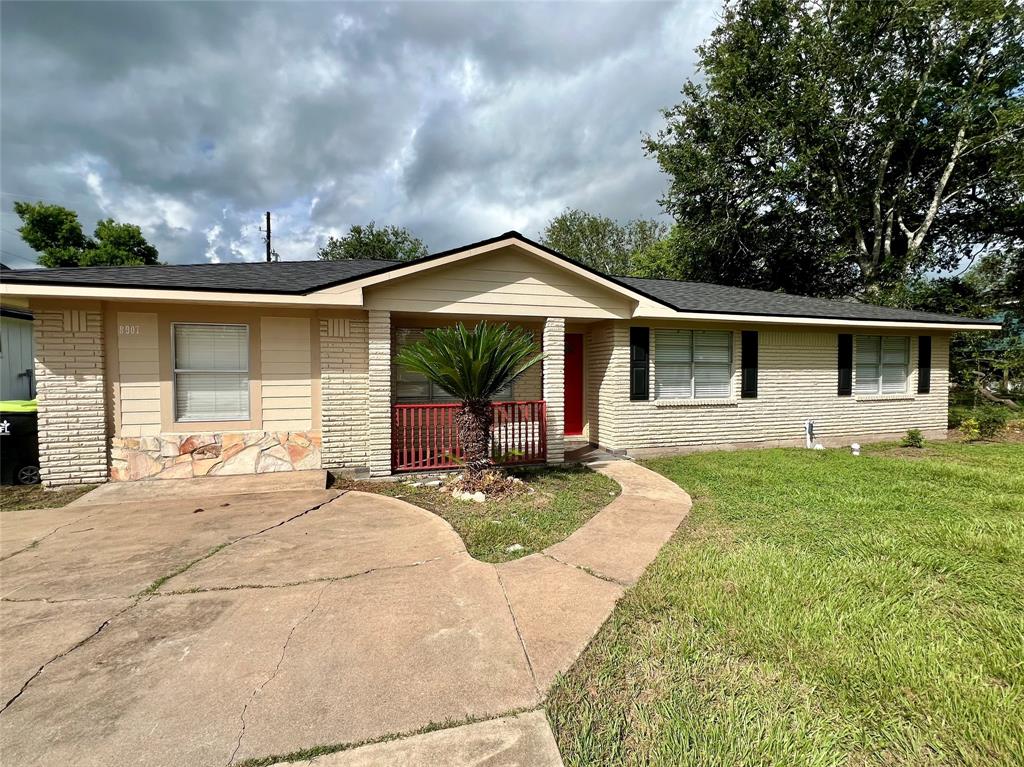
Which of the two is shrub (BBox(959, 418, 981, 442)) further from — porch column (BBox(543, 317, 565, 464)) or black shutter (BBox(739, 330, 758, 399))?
porch column (BBox(543, 317, 565, 464))

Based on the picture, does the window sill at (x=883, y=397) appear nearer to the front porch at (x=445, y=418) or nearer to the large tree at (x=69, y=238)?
the front porch at (x=445, y=418)

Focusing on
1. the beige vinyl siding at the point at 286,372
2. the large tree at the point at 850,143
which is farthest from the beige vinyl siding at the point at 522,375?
the large tree at the point at 850,143

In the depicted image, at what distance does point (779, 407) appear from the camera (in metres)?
8.83

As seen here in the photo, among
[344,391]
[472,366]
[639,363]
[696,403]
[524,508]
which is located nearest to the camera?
[524,508]

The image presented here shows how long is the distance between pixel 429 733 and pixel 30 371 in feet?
35.7

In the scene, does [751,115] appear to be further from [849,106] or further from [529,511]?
[529,511]

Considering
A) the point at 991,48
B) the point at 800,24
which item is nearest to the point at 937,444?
the point at 991,48

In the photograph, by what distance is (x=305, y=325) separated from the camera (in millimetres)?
6426

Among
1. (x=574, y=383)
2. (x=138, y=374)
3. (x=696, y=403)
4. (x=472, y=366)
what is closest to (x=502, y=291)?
(x=472, y=366)

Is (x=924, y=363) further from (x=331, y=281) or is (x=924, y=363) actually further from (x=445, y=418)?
(x=331, y=281)

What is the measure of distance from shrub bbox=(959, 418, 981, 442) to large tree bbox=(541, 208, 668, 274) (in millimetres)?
23543

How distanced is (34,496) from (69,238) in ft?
87.2

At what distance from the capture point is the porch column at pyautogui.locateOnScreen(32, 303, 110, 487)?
5570 millimetres

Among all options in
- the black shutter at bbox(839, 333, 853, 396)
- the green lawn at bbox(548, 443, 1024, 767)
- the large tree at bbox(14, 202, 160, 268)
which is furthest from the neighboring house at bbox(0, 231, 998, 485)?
the large tree at bbox(14, 202, 160, 268)
